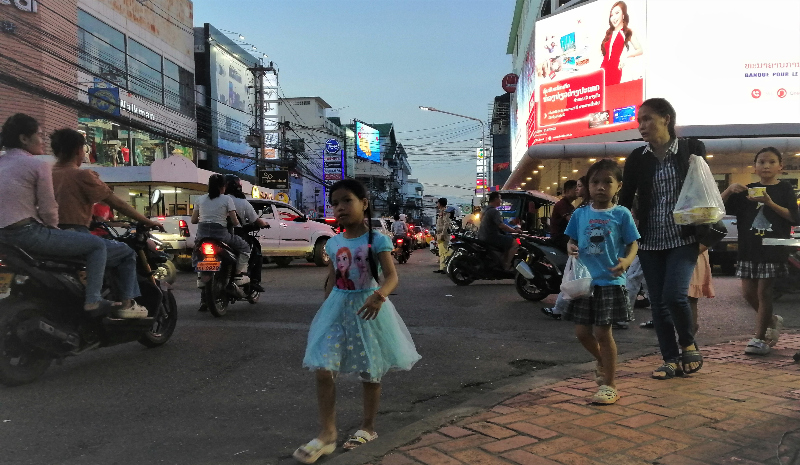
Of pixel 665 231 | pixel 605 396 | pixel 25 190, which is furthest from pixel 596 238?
pixel 25 190

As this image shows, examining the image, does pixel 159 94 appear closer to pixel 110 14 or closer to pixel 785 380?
pixel 110 14

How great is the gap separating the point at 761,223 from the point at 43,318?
5413 millimetres

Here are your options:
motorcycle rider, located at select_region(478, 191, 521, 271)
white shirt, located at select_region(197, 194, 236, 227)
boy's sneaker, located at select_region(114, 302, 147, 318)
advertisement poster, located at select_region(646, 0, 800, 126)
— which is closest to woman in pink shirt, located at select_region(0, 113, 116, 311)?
boy's sneaker, located at select_region(114, 302, 147, 318)

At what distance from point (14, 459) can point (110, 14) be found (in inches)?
1223

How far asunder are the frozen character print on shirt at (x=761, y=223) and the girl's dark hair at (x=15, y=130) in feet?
18.2

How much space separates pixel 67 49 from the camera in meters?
25.2

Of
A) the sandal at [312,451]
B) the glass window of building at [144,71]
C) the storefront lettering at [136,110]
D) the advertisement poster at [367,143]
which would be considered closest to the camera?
the sandal at [312,451]

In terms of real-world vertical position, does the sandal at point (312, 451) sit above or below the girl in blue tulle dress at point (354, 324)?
below

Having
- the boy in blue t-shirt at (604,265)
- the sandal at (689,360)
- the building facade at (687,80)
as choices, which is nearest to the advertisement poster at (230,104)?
the building facade at (687,80)

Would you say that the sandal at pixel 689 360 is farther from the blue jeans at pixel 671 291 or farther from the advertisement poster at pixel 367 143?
the advertisement poster at pixel 367 143

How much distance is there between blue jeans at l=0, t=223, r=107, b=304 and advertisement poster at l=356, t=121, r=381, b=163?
83.5m

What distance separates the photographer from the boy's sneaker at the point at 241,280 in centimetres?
771

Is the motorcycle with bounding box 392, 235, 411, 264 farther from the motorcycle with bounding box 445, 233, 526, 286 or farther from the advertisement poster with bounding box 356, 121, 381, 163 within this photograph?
the advertisement poster with bounding box 356, 121, 381, 163

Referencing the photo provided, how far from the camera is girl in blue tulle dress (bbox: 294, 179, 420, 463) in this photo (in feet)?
9.70
